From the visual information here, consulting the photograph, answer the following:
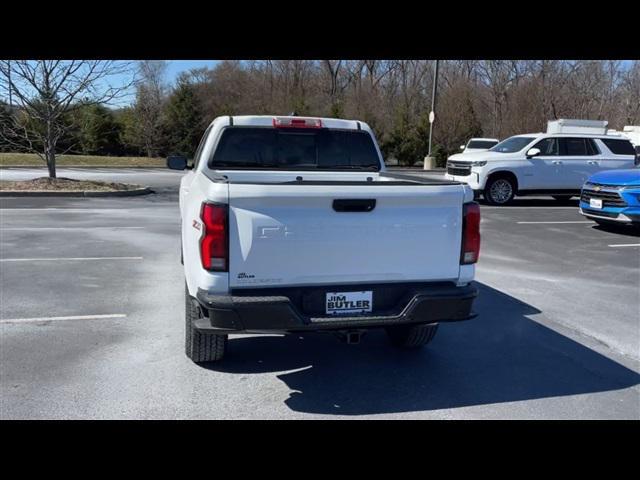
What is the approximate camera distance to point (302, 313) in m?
3.50

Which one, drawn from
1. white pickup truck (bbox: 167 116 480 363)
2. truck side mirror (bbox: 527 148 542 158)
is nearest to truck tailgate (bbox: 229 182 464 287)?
white pickup truck (bbox: 167 116 480 363)

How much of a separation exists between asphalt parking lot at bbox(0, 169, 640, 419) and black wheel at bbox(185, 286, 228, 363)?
0.12 m

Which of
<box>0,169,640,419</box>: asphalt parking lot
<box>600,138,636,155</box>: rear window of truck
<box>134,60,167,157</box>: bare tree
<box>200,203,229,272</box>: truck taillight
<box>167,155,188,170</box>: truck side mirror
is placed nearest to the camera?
<box>200,203,229,272</box>: truck taillight

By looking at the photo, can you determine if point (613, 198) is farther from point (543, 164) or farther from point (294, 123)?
point (294, 123)

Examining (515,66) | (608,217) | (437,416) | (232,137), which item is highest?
(515,66)

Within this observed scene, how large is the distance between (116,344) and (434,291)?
9.54ft

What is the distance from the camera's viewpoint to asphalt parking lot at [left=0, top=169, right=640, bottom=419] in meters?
3.64

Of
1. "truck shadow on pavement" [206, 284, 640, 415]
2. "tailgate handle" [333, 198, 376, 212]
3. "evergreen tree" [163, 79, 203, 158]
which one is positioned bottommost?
"truck shadow on pavement" [206, 284, 640, 415]

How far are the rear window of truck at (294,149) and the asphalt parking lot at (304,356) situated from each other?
5.77 ft

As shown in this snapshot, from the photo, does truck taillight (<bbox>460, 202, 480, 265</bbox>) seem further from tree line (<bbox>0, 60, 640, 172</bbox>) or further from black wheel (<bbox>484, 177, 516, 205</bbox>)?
tree line (<bbox>0, 60, 640, 172</bbox>)

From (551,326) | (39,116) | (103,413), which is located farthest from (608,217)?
(39,116)

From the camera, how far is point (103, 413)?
11.3 feet

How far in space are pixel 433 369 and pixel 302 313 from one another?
148cm
